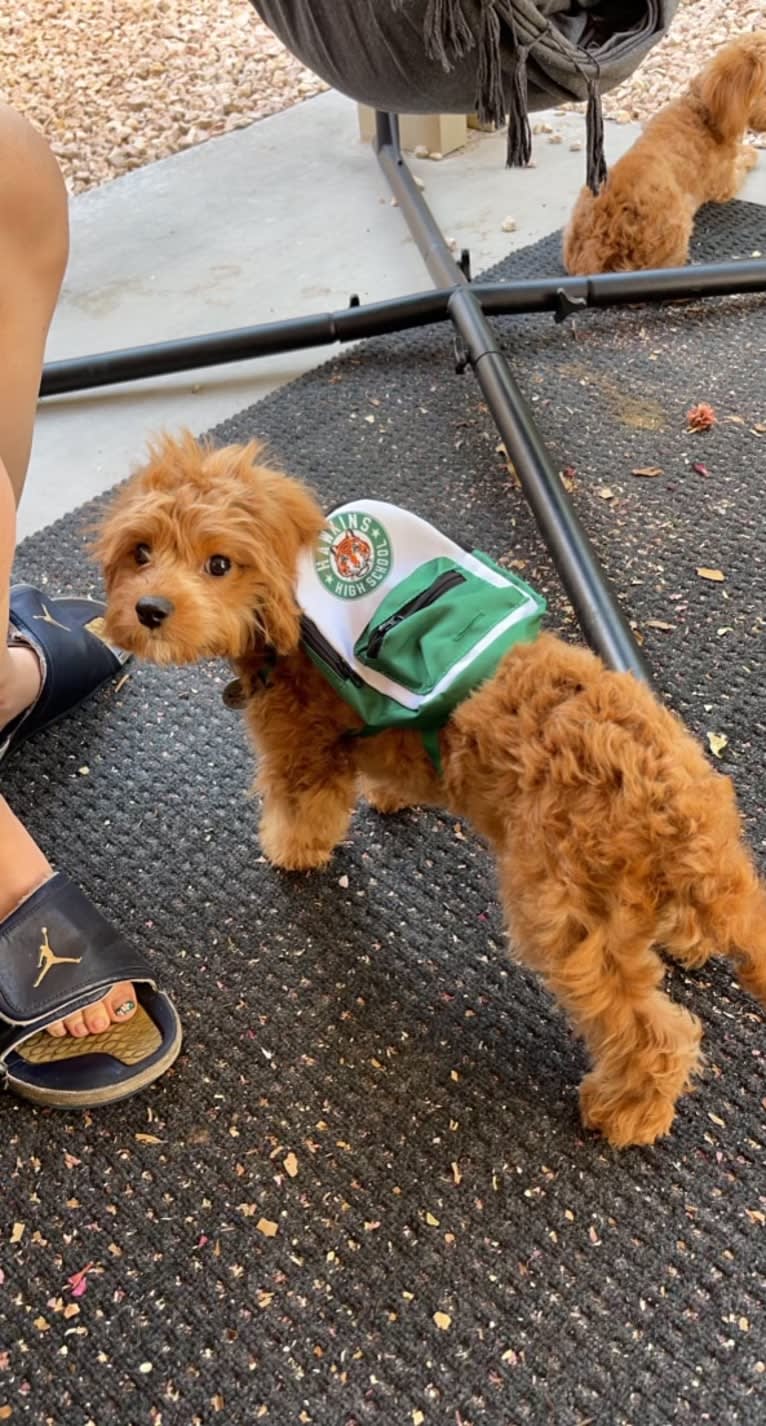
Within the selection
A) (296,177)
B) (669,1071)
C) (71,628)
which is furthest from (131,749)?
(296,177)

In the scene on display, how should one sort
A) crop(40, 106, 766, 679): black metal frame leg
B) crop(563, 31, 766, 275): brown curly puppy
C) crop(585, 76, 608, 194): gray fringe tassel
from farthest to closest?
crop(563, 31, 766, 275): brown curly puppy, crop(40, 106, 766, 679): black metal frame leg, crop(585, 76, 608, 194): gray fringe tassel

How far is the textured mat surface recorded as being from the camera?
0.78 meters

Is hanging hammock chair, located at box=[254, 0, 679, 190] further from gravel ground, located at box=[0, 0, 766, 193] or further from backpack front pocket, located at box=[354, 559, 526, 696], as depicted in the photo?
gravel ground, located at box=[0, 0, 766, 193]

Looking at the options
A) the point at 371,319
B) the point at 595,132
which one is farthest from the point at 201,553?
the point at 371,319

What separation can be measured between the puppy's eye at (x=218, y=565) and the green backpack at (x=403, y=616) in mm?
72

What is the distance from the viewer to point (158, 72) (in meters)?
2.94

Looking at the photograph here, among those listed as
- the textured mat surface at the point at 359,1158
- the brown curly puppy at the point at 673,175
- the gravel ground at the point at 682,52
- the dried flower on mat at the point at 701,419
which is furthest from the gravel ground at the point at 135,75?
the textured mat surface at the point at 359,1158

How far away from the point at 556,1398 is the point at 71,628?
3.01 ft

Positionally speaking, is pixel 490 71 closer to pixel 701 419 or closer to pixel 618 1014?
pixel 701 419

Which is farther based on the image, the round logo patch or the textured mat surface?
the round logo patch

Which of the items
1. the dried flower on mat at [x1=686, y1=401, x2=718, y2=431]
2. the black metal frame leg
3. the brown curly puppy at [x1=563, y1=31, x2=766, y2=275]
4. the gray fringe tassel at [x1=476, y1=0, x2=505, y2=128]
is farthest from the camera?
the brown curly puppy at [x1=563, y1=31, x2=766, y2=275]

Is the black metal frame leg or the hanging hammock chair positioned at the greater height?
the hanging hammock chair

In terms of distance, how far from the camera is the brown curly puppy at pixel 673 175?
6.04ft

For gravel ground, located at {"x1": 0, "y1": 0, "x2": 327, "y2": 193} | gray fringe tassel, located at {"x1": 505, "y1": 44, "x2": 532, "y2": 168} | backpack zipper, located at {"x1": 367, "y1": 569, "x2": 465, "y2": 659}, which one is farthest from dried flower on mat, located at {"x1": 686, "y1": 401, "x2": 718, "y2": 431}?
gravel ground, located at {"x1": 0, "y1": 0, "x2": 327, "y2": 193}
